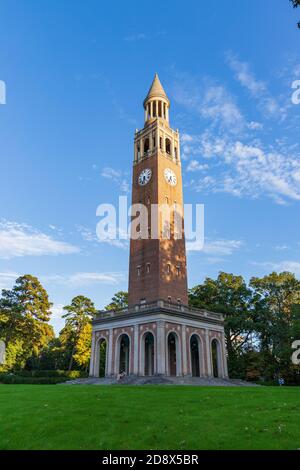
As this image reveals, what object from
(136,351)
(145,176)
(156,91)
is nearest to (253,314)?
(136,351)

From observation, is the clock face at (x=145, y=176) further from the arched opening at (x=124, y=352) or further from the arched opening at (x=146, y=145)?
the arched opening at (x=124, y=352)

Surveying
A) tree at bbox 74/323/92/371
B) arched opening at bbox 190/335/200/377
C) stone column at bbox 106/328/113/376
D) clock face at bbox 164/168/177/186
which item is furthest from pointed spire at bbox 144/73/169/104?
tree at bbox 74/323/92/371

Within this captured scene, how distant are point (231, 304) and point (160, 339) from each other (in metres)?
22.9

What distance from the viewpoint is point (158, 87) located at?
62406mm

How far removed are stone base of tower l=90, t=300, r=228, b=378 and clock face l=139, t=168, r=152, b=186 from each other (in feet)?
64.1

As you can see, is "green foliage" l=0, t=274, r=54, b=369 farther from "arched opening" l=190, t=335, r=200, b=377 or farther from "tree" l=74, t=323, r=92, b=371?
"arched opening" l=190, t=335, r=200, b=377

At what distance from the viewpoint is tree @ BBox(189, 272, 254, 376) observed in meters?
54.7

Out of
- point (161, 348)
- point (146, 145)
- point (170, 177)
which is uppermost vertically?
point (146, 145)

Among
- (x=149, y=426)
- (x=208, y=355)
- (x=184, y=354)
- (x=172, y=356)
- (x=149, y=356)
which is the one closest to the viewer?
(x=149, y=426)

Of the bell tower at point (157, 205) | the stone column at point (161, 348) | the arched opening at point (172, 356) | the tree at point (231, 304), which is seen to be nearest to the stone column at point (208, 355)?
the arched opening at point (172, 356)

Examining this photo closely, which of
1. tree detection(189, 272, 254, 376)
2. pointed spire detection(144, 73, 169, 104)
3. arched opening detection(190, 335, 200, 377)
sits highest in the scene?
pointed spire detection(144, 73, 169, 104)

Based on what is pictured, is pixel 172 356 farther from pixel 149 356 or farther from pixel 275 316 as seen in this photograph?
pixel 275 316

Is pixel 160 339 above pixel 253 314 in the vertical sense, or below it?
below

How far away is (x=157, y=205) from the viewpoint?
5041 cm
